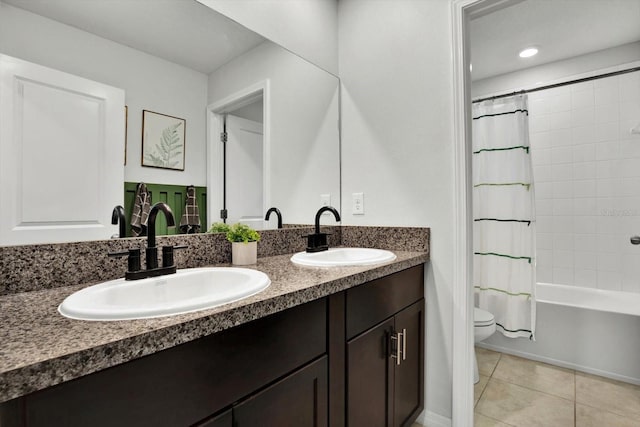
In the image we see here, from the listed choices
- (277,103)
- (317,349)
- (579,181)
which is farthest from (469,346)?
(579,181)

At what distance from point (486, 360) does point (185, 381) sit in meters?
2.39

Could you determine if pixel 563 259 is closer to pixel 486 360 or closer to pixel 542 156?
pixel 542 156

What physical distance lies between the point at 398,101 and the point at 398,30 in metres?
0.38

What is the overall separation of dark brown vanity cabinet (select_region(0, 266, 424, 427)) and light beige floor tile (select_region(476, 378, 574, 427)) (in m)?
0.60

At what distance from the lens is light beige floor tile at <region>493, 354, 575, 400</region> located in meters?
1.96


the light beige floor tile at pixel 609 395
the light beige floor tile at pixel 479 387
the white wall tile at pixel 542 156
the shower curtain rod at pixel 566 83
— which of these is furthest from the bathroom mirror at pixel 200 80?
the white wall tile at pixel 542 156

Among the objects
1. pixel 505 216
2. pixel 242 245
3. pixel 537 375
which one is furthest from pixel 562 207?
pixel 242 245

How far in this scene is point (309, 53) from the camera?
1.81 metres

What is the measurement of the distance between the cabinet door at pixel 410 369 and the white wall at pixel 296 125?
695 millimetres

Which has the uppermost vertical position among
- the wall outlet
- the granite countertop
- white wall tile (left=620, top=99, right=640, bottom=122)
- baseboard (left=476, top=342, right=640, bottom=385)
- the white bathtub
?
white wall tile (left=620, top=99, right=640, bottom=122)

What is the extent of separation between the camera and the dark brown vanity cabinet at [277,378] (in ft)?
1.70

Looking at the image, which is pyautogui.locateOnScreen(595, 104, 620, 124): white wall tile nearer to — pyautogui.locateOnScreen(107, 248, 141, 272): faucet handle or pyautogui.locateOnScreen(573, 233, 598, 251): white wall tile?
pyautogui.locateOnScreen(573, 233, 598, 251): white wall tile

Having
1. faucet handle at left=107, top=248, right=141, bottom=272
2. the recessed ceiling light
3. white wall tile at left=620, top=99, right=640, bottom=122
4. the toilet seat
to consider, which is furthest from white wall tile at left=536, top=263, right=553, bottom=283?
faucet handle at left=107, top=248, right=141, bottom=272

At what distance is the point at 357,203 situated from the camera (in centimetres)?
187
